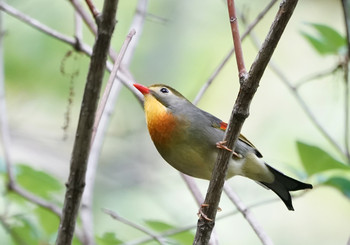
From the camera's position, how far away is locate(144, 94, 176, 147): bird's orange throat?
2.72 m

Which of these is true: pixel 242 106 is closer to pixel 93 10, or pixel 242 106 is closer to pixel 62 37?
pixel 93 10

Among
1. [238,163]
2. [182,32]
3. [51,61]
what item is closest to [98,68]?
[238,163]

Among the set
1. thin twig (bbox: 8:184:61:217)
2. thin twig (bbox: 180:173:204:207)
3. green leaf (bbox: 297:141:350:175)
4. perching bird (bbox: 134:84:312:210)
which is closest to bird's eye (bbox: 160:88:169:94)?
perching bird (bbox: 134:84:312:210)

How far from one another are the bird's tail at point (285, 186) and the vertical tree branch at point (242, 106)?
0.93 m

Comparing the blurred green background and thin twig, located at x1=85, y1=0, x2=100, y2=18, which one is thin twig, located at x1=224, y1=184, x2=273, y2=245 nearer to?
thin twig, located at x1=85, y1=0, x2=100, y2=18

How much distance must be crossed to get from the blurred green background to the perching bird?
215 cm

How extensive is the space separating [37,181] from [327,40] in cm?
176

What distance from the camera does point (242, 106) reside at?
6.06 feet

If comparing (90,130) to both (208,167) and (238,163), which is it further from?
(238,163)

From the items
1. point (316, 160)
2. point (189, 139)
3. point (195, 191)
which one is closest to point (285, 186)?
point (316, 160)

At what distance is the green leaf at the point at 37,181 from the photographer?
320 centimetres

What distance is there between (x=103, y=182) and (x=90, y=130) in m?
4.45

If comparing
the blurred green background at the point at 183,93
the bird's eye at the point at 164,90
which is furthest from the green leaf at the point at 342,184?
the blurred green background at the point at 183,93

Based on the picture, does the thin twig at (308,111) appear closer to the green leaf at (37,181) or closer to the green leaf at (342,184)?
the green leaf at (342,184)
